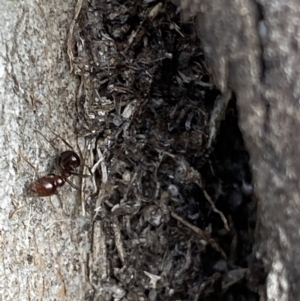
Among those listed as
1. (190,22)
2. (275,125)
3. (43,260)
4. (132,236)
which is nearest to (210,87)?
(190,22)

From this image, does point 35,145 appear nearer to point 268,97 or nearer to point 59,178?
point 59,178

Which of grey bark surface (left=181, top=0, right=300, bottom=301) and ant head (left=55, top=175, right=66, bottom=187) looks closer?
grey bark surface (left=181, top=0, right=300, bottom=301)

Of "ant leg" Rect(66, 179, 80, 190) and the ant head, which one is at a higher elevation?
the ant head

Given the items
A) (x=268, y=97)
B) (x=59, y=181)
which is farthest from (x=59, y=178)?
(x=268, y=97)

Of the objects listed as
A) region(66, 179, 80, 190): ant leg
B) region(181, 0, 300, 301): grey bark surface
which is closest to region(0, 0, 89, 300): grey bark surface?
region(66, 179, 80, 190): ant leg

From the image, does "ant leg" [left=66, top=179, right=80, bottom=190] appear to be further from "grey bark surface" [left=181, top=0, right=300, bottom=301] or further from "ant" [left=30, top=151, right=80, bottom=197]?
"grey bark surface" [left=181, top=0, right=300, bottom=301]

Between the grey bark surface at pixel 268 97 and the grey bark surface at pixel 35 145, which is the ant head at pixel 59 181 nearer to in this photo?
the grey bark surface at pixel 35 145

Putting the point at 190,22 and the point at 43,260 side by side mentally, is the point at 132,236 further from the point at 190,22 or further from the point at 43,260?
the point at 190,22
